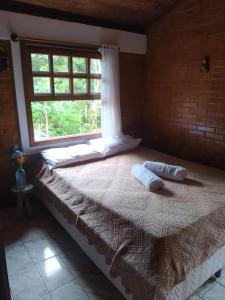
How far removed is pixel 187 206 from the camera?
5.60 feet

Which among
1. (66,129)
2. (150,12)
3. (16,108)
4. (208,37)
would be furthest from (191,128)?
(16,108)

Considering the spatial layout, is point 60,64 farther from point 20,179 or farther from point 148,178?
point 148,178

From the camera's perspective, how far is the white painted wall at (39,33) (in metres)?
2.40

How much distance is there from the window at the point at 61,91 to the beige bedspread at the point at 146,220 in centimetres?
98

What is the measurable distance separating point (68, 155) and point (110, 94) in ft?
3.53

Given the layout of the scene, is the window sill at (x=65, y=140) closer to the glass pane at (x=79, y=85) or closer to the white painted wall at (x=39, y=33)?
the white painted wall at (x=39, y=33)

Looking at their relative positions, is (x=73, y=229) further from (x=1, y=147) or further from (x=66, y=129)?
(x=66, y=129)

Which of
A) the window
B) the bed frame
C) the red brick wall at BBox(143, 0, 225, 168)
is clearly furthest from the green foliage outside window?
the bed frame

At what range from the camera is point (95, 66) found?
10.3ft

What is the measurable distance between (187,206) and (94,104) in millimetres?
2127

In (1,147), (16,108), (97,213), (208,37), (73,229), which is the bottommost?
(73,229)

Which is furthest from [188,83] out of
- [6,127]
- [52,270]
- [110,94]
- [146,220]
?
[52,270]

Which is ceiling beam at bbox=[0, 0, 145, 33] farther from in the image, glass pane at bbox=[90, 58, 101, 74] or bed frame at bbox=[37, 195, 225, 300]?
bed frame at bbox=[37, 195, 225, 300]

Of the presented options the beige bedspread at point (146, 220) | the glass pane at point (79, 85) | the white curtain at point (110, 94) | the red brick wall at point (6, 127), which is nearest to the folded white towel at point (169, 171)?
the beige bedspread at point (146, 220)
